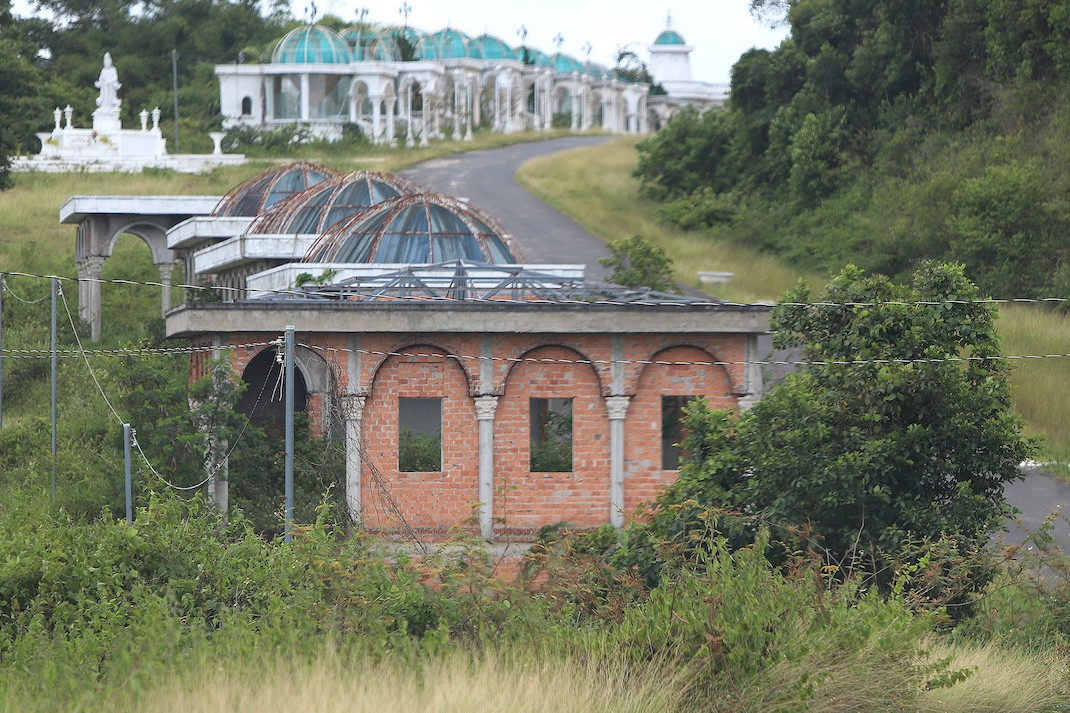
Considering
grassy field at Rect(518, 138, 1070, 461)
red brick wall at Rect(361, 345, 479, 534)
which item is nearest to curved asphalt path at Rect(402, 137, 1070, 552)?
grassy field at Rect(518, 138, 1070, 461)

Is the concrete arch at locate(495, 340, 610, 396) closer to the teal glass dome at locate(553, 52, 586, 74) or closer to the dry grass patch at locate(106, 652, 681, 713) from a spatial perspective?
the dry grass patch at locate(106, 652, 681, 713)

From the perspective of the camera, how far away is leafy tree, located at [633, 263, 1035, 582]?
1980 cm

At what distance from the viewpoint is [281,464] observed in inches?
1025

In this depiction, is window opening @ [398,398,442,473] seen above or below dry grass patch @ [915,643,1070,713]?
above

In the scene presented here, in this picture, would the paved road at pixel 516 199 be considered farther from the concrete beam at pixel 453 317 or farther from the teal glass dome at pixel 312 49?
the concrete beam at pixel 453 317

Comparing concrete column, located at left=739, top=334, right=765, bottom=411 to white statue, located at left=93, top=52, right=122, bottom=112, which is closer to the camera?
concrete column, located at left=739, top=334, right=765, bottom=411

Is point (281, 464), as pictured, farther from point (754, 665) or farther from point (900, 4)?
point (900, 4)

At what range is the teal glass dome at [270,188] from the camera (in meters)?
41.3

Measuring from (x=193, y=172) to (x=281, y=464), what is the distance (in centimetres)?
4140

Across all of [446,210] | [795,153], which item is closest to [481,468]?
[446,210]

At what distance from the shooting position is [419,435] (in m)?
25.9

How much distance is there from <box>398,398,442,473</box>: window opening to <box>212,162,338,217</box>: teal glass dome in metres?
16.1

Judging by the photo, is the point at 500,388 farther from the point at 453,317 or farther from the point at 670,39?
the point at 670,39

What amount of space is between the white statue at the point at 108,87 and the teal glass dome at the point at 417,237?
129 feet
